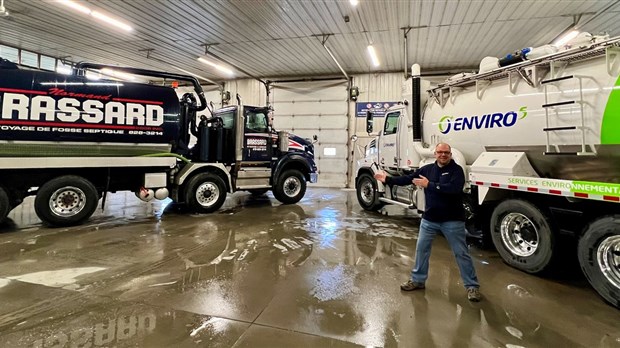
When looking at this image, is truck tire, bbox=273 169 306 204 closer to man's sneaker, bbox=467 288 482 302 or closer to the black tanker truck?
the black tanker truck

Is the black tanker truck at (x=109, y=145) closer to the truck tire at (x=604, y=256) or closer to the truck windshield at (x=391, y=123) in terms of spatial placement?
the truck windshield at (x=391, y=123)

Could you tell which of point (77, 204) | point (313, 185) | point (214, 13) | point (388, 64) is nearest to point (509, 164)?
point (77, 204)

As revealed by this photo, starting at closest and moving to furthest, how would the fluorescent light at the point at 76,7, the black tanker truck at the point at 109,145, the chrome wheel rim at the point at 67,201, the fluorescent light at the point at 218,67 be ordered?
the black tanker truck at the point at 109,145 → the chrome wheel rim at the point at 67,201 → the fluorescent light at the point at 76,7 → the fluorescent light at the point at 218,67

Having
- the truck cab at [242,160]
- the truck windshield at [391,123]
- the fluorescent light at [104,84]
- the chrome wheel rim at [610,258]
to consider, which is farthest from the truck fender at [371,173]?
the fluorescent light at [104,84]

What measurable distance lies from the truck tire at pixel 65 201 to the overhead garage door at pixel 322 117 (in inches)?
393

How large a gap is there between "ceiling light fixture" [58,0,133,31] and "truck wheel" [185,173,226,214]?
5528 millimetres

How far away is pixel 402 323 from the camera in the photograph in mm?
2674

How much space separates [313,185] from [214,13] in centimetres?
862

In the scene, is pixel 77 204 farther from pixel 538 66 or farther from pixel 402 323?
pixel 538 66

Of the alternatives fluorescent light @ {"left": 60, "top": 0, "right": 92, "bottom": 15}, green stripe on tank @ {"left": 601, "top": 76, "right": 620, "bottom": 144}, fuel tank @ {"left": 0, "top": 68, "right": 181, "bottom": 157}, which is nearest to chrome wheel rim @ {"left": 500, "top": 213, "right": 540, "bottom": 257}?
green stripe on tank @ {"left": 601, "top": 76, "right": 620, "bottom": 144}

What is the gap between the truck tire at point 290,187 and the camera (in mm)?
8945

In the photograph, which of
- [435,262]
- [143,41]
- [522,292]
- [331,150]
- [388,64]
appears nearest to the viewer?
[522,292]

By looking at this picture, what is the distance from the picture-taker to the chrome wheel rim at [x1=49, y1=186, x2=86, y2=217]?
5715 mm

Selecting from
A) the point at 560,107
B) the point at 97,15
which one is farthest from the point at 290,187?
the point at 97,15
